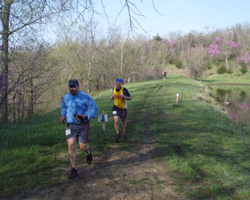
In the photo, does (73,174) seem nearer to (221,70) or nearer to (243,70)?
(243,70)

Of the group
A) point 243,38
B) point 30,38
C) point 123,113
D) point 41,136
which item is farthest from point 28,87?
point 243,38

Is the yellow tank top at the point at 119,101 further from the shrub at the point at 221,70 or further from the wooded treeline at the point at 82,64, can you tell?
the shrub at the point at 221,70

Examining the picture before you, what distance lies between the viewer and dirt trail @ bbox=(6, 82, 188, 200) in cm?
426

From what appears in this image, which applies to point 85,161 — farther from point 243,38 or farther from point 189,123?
point 243,38

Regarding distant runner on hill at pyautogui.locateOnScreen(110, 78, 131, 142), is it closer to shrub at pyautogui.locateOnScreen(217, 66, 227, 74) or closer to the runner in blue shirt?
the runner in blue shirt

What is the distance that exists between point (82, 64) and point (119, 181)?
25113 mm

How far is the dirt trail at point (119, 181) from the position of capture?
14.0ft

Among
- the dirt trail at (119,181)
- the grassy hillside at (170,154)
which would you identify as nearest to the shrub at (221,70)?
the grassy hillside at (170,154)

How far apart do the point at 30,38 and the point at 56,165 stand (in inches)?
253

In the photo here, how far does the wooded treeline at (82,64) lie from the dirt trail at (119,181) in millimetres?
2995

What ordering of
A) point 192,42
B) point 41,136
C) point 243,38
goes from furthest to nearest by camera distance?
point 192,42, point 243,38, point 41,136

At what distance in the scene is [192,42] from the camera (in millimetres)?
88438

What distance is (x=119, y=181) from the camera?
4812 millimetres

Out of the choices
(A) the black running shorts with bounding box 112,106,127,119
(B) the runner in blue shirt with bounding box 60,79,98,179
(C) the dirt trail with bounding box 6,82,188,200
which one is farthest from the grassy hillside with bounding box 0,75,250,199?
(A) the black running shorts with bounding box 112,106,127,119
